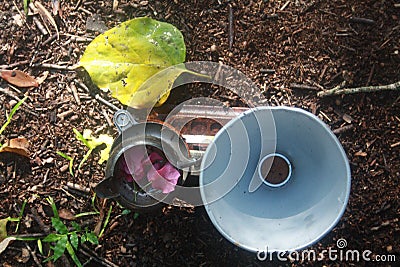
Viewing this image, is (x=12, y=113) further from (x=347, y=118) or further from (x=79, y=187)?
(x=347, y=118)

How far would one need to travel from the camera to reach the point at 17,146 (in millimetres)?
1692

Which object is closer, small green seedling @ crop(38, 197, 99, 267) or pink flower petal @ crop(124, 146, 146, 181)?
pink flower petal @ crop(124, 146, 146, 181)

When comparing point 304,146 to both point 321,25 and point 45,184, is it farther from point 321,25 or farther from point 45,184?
point 45,184

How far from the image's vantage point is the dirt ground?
1648 millimetres

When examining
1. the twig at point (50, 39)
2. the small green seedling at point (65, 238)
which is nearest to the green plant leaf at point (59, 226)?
the small green seedling at point (65, 238)

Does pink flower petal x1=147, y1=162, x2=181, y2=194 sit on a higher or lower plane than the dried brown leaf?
higher

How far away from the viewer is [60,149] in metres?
1.71

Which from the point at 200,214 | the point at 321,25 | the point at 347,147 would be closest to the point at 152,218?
the point at 200,214

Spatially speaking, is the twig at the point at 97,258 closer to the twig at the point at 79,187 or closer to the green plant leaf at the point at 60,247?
the green plant leaf at the point at 60,247

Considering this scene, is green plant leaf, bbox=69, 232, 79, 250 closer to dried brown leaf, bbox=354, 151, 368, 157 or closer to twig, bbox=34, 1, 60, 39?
twig, bbox=34, 1, 60, 39

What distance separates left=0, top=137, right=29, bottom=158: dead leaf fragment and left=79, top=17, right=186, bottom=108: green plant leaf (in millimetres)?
301

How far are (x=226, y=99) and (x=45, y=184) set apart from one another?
62 cm

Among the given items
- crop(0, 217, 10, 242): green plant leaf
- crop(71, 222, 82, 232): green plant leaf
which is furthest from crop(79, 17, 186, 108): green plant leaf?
crop(0, 217, 10, 242): green plant leaf

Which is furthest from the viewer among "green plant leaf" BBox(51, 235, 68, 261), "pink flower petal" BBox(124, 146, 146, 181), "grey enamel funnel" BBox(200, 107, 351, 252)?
"green plant leaf" BBox(51, 235, 68, 261)
